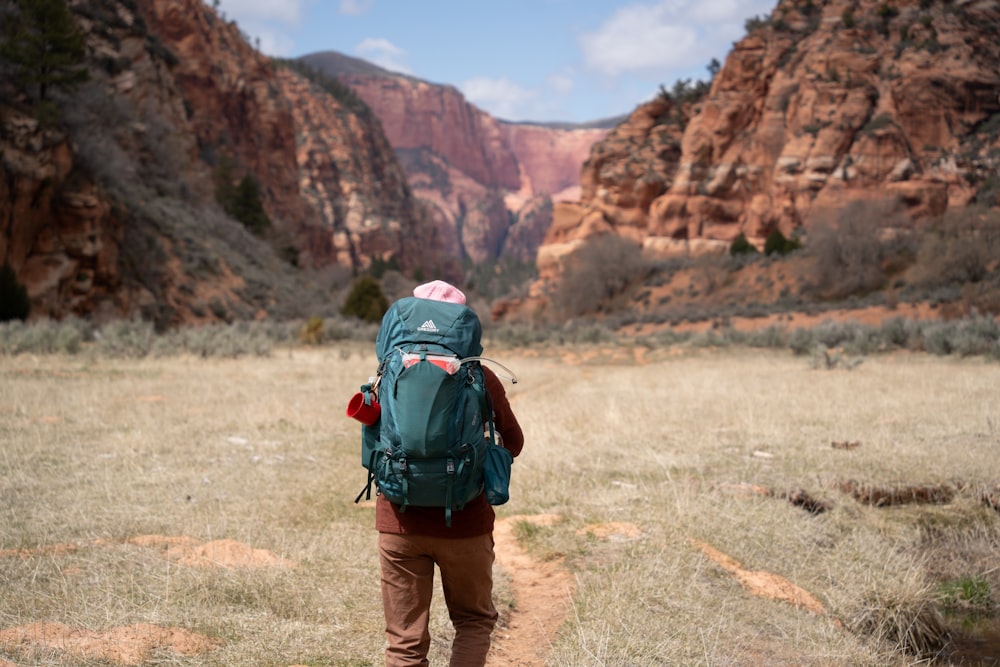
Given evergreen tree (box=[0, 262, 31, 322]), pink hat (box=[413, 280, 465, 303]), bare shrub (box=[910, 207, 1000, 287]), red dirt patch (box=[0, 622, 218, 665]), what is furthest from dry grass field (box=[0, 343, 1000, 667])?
bare shrub (box=[910, 207, 1000, 287])

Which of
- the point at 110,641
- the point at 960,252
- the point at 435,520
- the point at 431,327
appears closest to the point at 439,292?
the point at 431,327

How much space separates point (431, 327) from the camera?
2977mm

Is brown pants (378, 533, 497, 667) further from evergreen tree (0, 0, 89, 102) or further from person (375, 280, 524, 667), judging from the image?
evergreen tree (0, 0, 89, 102)

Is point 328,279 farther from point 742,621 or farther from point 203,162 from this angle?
point 742,621

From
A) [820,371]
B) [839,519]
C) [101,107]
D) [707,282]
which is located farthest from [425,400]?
[707,282]

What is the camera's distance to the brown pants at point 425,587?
306 cm

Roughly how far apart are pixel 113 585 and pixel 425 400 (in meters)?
2.50

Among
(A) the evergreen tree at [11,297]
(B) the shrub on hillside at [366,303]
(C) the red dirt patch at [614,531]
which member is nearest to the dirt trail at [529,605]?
(C) the red dirt patch at [614,531]

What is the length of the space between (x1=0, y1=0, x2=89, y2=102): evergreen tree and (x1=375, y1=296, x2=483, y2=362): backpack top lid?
21.9 meters

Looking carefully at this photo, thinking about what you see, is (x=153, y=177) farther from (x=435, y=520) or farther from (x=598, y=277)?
(x=435, y=520)

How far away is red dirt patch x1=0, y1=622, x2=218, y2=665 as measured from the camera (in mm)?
3428

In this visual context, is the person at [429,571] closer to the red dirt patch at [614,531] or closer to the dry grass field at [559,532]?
the dry grass field at [559,532]

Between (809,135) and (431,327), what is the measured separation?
55.8 meters

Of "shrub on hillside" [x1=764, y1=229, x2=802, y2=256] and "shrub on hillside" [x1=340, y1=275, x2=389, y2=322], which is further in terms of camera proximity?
"shrub on hillside" [x1=764, y1=229, x2=802, y2=256]
